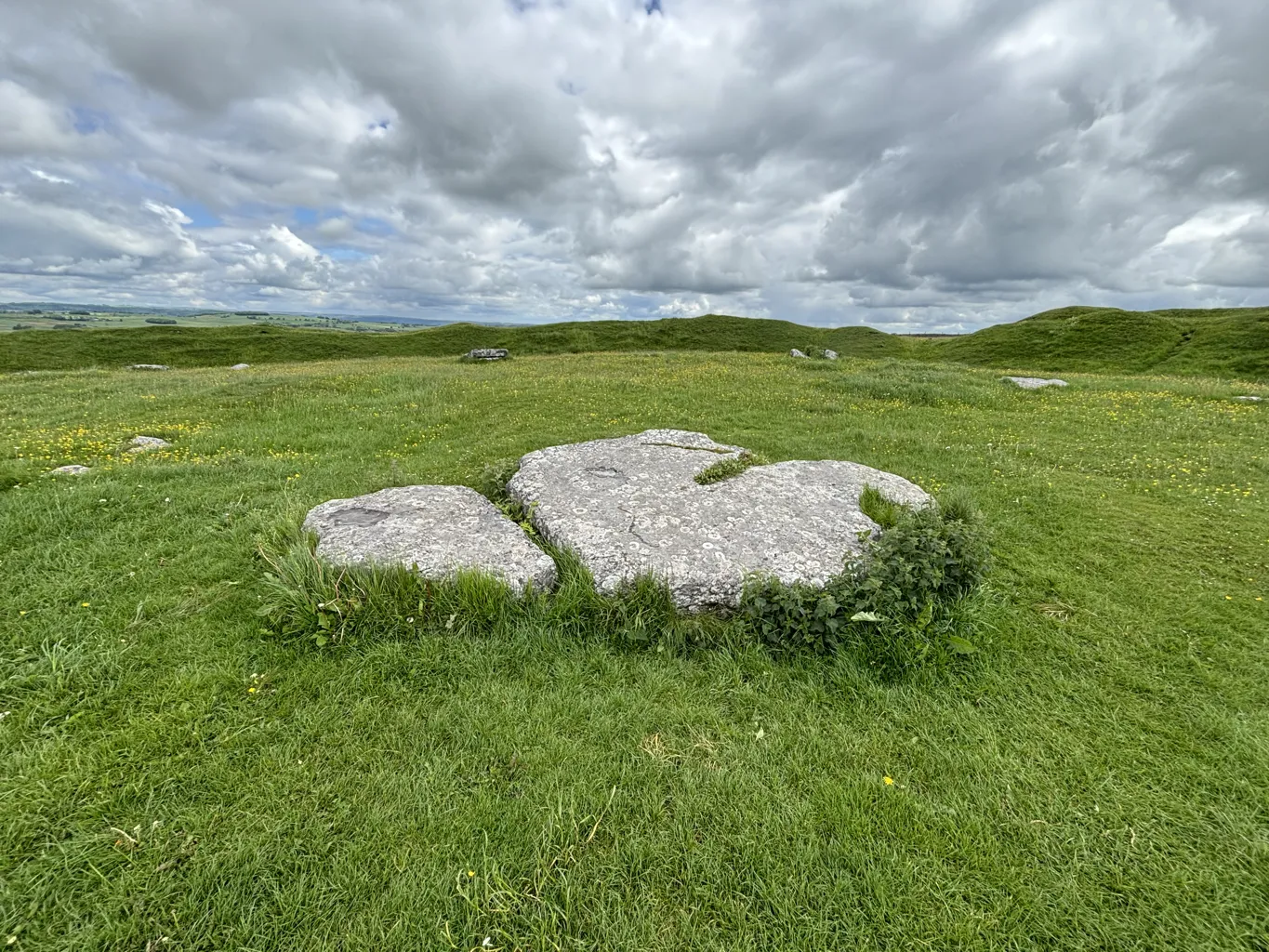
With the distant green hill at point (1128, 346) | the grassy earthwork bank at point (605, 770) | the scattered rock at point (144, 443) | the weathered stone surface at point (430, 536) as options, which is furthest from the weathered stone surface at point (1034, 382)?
the scattered rock at point (144, 443)

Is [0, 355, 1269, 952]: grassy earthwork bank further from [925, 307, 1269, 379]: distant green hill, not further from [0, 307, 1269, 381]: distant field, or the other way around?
[925, 307, 1269, 379]: distant green hill

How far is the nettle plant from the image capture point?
566cm

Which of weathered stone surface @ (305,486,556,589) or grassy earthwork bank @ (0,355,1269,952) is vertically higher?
weathered stone surface @ (305,486,556,589)

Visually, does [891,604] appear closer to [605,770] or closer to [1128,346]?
[605,770]

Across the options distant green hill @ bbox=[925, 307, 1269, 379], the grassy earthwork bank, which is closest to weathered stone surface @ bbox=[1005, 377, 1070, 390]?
the grassy earthwork bank

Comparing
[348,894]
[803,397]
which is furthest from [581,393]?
[348,894]

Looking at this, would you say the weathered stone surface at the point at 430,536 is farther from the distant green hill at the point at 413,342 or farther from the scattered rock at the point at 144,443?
the distant green hill at the point at 413,342

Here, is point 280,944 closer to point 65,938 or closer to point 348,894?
point 348,894

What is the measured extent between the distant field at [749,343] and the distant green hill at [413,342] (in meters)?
0.17

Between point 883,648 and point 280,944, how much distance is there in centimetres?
540

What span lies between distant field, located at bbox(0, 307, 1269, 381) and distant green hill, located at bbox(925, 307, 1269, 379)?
122 millimetres

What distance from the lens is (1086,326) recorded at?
62938 millimetres

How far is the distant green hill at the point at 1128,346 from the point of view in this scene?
48.1m

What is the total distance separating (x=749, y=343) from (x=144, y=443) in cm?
7748
